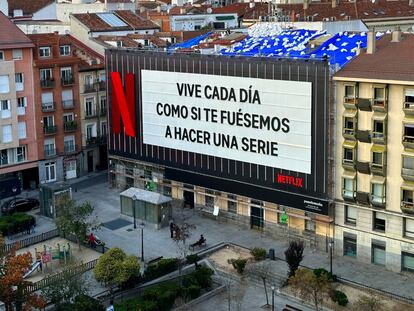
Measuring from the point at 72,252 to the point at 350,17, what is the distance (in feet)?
184

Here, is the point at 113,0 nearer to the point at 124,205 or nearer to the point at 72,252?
the point at 124,205

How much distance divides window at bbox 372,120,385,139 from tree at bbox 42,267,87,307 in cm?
2165

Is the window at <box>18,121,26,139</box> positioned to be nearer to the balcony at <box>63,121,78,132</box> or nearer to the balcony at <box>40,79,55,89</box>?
the balcony at <box>40,79,55,89</box>

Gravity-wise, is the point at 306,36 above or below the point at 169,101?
above

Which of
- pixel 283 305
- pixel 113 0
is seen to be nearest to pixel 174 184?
pixel 283 305

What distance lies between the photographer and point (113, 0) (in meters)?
113

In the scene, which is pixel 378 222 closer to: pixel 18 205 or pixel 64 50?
pixel 18 205

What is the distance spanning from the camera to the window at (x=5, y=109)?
69812mm

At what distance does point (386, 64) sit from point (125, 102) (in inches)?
1059

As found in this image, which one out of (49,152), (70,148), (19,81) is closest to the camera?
(19,81)

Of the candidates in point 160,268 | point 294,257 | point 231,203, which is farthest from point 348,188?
point 160,268

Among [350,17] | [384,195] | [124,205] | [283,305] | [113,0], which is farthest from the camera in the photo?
[113,0]

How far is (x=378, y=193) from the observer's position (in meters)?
51.0

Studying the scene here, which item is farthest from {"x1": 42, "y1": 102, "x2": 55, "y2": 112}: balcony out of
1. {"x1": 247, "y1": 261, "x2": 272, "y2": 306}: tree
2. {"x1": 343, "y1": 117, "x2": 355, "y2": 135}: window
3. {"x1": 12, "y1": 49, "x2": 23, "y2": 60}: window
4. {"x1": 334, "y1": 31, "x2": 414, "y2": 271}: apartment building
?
{"x1": 343, "y1": 117, "x2": 355, "y2": 135}: window
